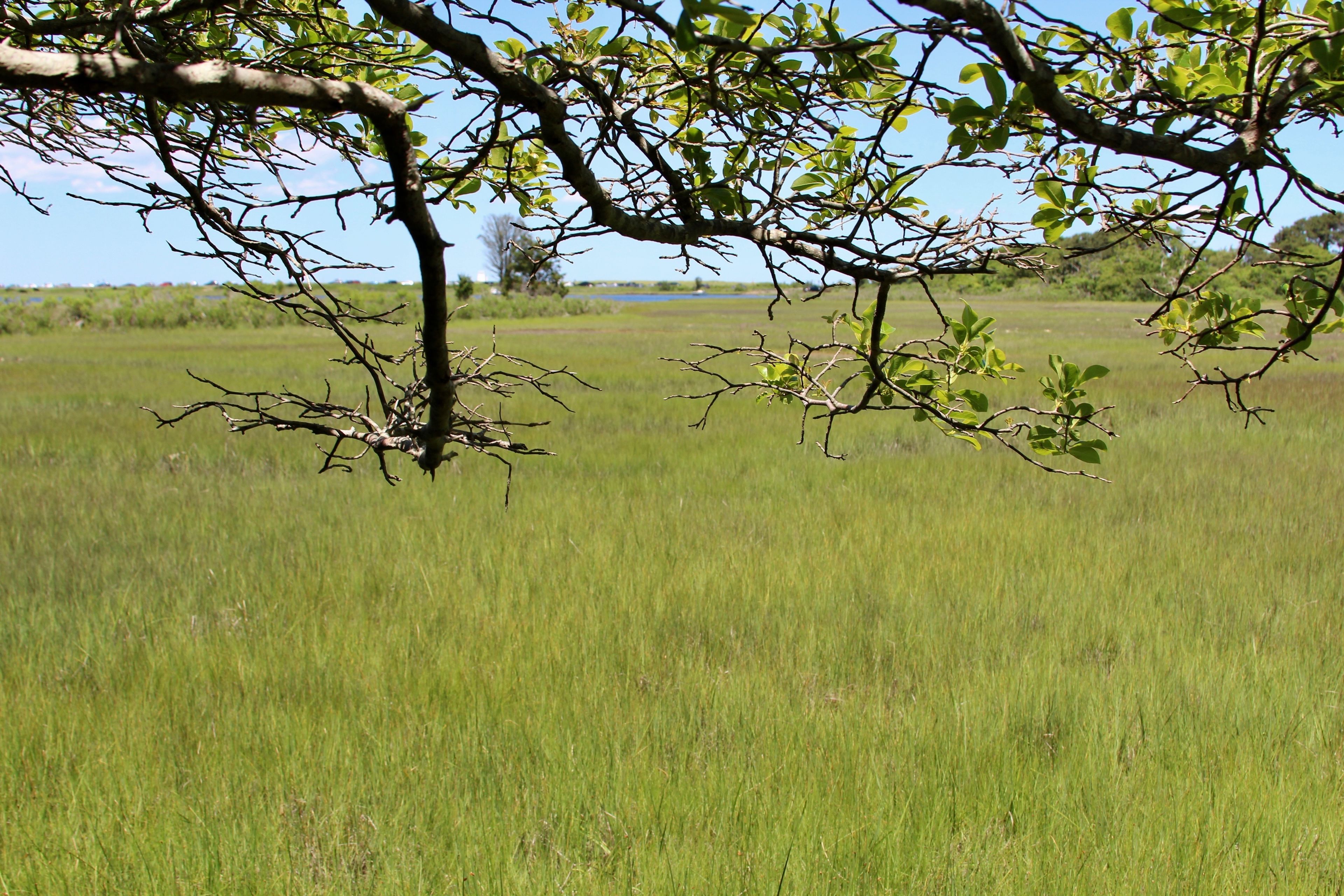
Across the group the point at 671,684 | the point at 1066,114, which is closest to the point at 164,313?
the point at 671,684

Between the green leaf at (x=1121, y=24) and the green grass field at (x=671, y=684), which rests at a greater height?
the green leaf at (x=1121, y=24)

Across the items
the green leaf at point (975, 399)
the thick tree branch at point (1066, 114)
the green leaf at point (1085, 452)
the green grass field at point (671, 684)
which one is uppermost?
Result: the thick tree branch at point (1066, 114)

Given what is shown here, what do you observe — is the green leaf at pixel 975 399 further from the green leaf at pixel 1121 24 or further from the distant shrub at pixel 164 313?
the distant shrub at pixel 164 313

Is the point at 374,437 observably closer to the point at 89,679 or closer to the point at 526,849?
the point at 526,849

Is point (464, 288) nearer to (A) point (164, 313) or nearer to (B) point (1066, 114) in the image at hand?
(A) point (164, 313)

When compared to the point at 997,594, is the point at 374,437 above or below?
above

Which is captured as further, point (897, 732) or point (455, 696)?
point (455, 696)

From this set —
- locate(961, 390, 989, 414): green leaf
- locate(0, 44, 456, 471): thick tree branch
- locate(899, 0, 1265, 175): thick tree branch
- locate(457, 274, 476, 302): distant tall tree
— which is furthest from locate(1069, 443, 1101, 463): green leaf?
locate(457, 274, 476, 302): distant tall tree

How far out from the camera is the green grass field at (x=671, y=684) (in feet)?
7.63

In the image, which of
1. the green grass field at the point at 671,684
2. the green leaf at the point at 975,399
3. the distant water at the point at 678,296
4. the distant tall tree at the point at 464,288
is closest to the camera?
the green leaf at the point at 975,399

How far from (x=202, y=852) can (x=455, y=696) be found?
1050 millimetres

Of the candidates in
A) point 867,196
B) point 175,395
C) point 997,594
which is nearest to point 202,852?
point 867,196

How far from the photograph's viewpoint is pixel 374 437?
1.37m

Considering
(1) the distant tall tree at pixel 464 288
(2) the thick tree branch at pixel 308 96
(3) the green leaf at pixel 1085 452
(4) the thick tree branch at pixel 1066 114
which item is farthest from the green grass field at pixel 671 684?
(1) the distant tall tree at pixel 464 288
